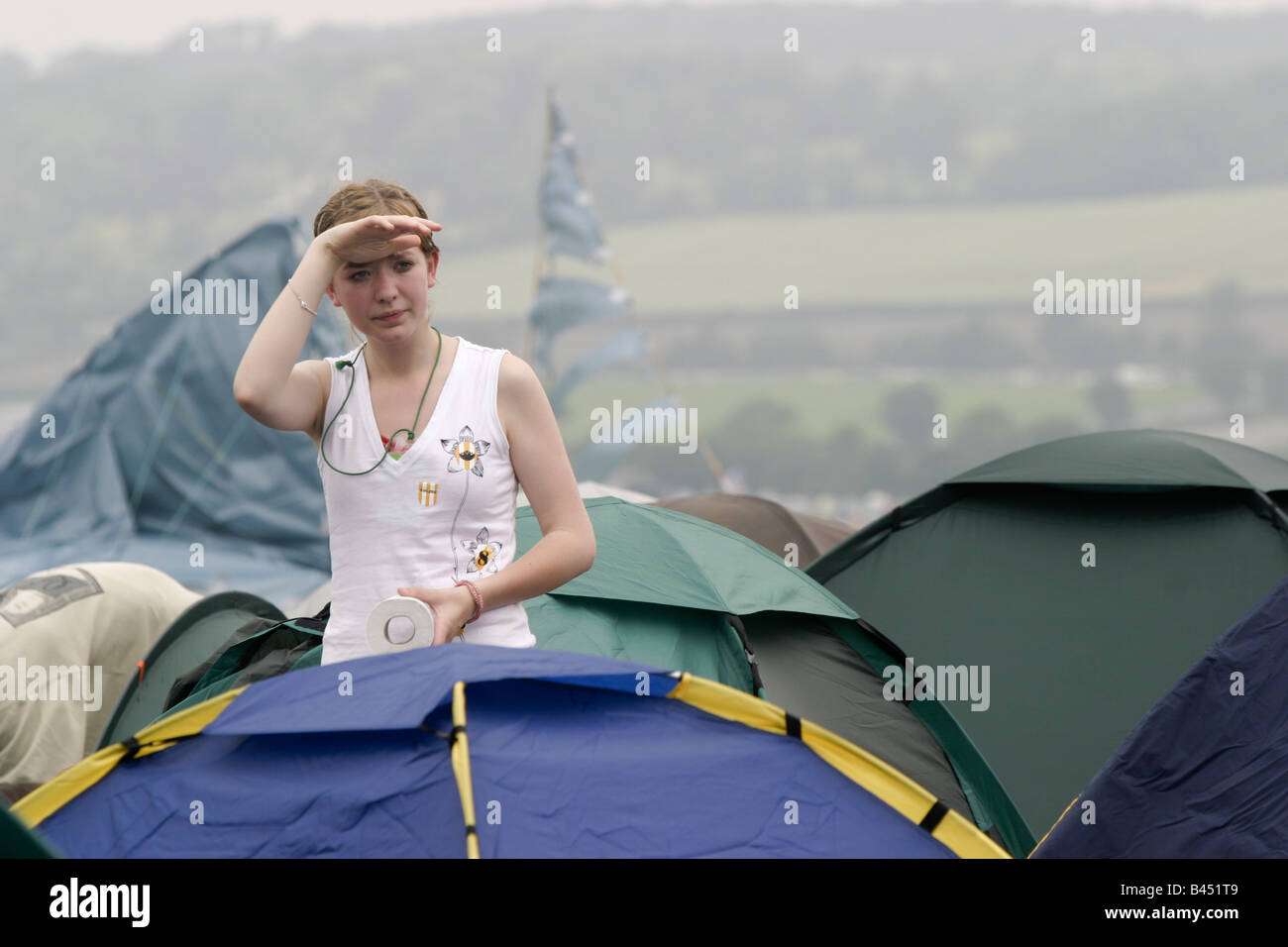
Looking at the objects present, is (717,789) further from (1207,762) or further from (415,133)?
(415,133)

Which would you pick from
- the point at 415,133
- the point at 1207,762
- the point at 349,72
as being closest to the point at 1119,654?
the point at 1207,762

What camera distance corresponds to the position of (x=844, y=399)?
6088cm

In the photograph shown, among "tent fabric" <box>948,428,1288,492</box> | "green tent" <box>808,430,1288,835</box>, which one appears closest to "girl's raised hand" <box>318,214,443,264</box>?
"green tent" <box>808,430,1288,835</box>

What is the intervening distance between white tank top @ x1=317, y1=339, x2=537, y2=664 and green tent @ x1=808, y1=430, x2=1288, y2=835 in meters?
2.12

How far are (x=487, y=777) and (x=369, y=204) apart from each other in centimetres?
88

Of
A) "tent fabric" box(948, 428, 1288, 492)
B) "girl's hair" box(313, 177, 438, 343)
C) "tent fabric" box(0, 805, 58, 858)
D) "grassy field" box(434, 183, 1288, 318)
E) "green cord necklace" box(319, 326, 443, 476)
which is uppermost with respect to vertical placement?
"grassy field" box(434, 183, 1288, 318)

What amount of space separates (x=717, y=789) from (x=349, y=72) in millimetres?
106988

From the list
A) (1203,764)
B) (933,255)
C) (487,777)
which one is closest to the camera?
(487,777)

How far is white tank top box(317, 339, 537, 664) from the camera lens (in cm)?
229

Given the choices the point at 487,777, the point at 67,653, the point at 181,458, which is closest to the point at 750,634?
the point at 487,777

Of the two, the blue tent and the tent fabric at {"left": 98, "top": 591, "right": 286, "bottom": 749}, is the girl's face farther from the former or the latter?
the tent fabric at {"left": 98, "top": 591, "right": 286, "bottom": 749}

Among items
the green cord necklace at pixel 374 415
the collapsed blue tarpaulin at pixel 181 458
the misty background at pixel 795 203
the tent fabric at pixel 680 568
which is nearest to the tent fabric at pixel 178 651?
the tent fabric at pixel 680 568

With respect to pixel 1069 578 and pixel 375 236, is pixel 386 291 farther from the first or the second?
pixel 1069 578

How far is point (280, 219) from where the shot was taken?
8.85 metres
